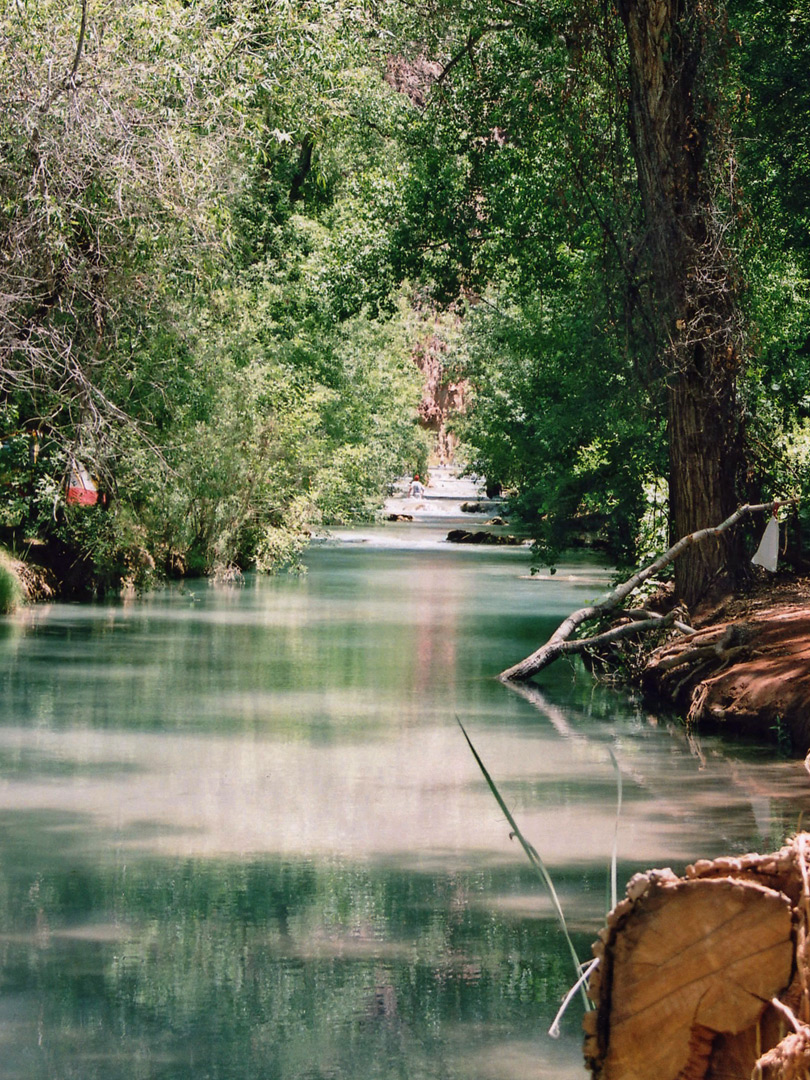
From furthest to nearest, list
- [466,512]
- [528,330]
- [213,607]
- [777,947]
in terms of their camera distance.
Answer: [466,512], [528,330], [213,607], [777,947]

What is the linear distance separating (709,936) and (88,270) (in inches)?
570

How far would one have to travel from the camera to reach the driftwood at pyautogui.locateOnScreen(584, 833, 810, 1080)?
3297 mm

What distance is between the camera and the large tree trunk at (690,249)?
1362 cm

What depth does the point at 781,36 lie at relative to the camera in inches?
685

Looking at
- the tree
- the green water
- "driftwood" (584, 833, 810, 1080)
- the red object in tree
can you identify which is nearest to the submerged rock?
the red object in tree

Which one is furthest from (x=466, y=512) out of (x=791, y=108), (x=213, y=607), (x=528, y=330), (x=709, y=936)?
(x=709, y=936)

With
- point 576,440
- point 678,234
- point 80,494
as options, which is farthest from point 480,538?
point 678,234

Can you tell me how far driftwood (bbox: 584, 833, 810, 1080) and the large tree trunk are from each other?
10669 millimetres

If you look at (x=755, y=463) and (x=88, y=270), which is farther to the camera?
(x=88, y=270)

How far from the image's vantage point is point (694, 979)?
3.31 metres

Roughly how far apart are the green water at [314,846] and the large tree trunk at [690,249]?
7.28ft

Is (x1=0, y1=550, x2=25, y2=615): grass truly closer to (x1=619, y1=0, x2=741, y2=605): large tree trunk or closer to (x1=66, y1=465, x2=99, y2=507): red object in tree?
(x1=66, y1=465, x2=99, y2=507): red object in tree

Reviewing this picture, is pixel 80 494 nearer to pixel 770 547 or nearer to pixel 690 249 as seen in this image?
pixel 690 249

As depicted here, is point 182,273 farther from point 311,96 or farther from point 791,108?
point 791,108
